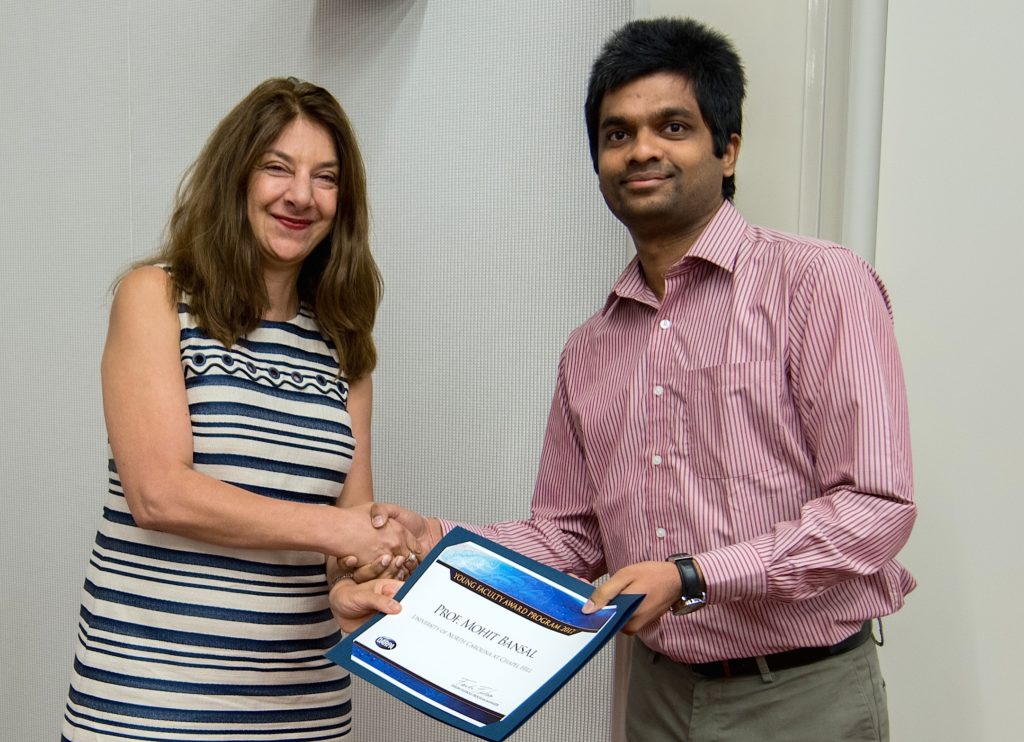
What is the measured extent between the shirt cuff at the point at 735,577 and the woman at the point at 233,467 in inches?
24.0

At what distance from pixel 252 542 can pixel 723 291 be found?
0.84m

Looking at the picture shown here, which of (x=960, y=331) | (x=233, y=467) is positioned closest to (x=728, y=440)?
(x=960, y=331)

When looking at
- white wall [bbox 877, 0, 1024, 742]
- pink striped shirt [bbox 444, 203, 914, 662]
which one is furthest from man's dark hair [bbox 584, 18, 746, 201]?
white wall [bbox 877, 0, 1024, 742]

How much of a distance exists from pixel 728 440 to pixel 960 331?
23.1 inches

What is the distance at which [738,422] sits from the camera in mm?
1558

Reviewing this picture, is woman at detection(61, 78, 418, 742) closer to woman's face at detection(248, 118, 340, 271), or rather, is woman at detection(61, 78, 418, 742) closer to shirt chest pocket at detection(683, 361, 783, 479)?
woman's face at detection(248, 118, 340, 271)

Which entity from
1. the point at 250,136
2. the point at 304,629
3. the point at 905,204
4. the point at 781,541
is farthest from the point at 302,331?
the point at 905,204

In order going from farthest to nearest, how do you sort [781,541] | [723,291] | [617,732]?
[617,732], [723,291], [781,541]

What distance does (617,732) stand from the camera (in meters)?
2.10

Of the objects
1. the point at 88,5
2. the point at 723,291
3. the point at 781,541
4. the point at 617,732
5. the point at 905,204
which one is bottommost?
the point at 617,732

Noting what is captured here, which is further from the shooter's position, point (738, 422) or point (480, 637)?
point (738, 422)

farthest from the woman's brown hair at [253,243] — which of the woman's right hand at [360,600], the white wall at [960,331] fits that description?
the white wall at [960,331]

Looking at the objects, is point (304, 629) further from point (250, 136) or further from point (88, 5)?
point (88, 5)
